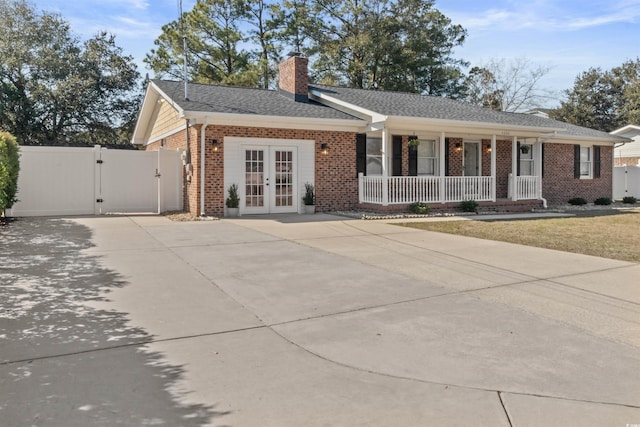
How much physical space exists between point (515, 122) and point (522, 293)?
13.0m

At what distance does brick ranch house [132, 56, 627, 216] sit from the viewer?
1350 cm

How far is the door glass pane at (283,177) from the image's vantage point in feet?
46.8

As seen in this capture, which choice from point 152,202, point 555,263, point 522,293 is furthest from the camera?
point 152,202

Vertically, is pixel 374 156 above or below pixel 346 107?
below

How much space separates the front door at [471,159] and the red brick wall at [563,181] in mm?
3718

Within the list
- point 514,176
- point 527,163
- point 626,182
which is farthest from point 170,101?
point 626,182

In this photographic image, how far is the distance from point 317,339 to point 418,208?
10937mm

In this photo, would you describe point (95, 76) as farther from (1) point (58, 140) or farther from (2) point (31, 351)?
(2) point (31, 351)

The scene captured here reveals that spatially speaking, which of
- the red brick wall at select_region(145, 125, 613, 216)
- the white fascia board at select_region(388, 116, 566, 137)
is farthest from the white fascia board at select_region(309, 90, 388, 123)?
the red brick wall at select_region(145, 125, 613, 216)

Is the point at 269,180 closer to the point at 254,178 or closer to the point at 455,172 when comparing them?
the point at 254,178

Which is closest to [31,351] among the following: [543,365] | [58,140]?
[543,365]

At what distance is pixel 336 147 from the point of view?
49.1 ft

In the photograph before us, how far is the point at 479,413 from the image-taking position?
106 inches

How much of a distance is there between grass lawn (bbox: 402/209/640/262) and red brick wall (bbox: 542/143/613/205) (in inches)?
205
